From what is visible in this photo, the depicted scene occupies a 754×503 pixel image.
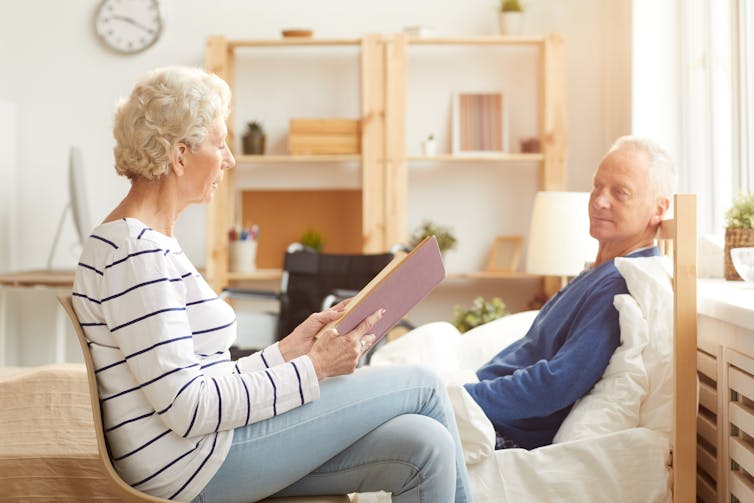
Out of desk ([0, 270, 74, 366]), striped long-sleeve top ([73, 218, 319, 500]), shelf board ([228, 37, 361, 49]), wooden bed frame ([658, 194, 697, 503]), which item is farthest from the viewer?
shelf board ([228, 37, 361, 49])

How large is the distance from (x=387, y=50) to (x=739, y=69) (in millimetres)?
1829

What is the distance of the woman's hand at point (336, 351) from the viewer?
165 cm

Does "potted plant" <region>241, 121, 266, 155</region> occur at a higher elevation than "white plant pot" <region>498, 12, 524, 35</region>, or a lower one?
lower

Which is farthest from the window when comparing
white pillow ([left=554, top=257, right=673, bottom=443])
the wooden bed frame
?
the wooden bed frame

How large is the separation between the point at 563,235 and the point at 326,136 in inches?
62.2

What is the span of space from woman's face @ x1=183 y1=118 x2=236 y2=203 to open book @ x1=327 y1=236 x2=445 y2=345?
33cm

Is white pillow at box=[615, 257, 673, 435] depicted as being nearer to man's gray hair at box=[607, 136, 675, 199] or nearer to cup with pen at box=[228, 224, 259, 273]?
man's gray hair at box=[607, 136, 675, 199]

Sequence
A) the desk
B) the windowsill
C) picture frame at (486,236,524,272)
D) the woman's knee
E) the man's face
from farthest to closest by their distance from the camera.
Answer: picture frame at (486,236,524,272), the desk, the man's face, the windowsill, the woman's knee

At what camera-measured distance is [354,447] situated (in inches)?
65.4

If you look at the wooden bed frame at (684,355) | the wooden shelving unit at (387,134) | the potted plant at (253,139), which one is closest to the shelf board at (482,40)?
the wooden shelving unit at (387,134)

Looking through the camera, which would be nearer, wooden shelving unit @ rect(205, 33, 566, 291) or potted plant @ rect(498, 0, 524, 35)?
wooden shelving unit @ rect(205, 33, 566, 291)

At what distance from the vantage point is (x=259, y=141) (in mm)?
4883

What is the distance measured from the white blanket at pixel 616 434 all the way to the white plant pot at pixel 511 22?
2.82 m

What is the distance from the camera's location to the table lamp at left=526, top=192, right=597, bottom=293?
3576 mm
